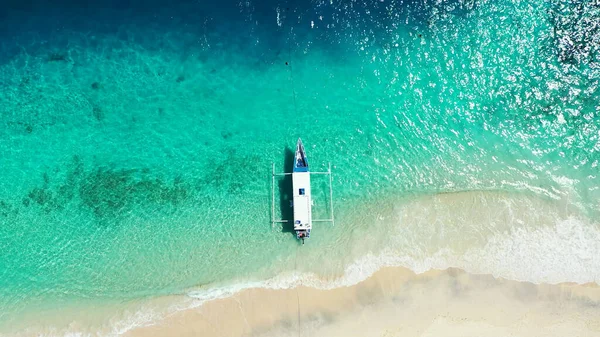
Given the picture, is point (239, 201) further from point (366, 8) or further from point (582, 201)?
point (582, 201)

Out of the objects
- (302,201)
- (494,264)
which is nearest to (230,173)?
(302,201)

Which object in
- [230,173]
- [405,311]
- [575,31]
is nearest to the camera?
[405,311]

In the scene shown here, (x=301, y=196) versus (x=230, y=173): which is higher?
(x=230, y=173)

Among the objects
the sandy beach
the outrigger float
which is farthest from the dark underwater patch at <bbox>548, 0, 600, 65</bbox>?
the outrigger float

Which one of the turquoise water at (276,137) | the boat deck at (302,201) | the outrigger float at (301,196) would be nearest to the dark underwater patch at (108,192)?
the turquoise water at (276,137)

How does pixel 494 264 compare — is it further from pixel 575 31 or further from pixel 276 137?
pixel 575 31

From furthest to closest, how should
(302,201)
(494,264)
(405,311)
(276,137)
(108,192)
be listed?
(276,137), (108,192), (302,201), (494,264), (405,311)

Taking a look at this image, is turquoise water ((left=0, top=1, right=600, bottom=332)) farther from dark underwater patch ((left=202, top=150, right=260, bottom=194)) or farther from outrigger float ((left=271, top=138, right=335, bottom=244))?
outrigger float ((left=271, top=138, right=335, bottom=244))
